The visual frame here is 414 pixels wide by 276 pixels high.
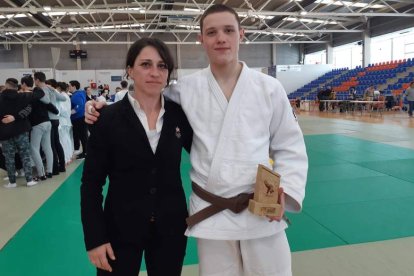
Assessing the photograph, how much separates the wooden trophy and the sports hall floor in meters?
1.49

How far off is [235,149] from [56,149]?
5428 mm

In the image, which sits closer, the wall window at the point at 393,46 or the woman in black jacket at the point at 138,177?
the woman in black jacket at the point at 138,177

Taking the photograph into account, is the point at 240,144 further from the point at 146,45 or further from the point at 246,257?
the point at 146,45

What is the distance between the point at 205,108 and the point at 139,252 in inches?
27.4

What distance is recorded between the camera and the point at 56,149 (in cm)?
600

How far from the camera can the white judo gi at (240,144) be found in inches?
53.7

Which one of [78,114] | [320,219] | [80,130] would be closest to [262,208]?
[320,219]

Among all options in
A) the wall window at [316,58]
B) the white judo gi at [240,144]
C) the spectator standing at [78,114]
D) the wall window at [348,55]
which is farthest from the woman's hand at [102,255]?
the wall window at [316,58]

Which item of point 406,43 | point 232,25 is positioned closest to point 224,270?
point 232,25

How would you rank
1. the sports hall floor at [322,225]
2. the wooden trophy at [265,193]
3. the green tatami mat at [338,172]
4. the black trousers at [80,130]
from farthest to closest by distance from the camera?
1. the black trousers at [80,130]
2. the green tatami mat at [338,172]
3. the sports hall floor at [322,225]
4. the wooden trophy at [265,193]

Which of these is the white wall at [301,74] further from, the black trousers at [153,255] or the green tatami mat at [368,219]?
the black trousers at [153,255]

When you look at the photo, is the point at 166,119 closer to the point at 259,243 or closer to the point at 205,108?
the point at 205,108

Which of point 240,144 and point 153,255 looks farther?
point 153,255

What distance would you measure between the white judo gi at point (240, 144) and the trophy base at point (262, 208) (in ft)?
0.30
